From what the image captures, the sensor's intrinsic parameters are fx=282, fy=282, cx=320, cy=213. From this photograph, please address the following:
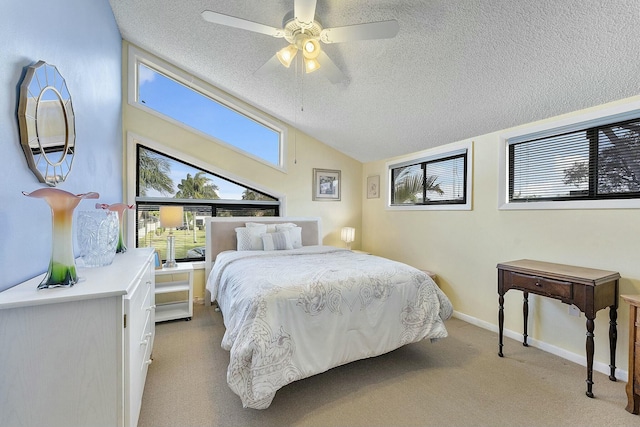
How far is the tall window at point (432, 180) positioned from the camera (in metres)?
3.48

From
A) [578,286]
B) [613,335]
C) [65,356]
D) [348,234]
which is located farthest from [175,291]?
[613,335]

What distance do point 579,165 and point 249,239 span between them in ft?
11.6

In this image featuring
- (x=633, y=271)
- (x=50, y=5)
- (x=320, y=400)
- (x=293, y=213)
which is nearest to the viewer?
(x=50, y=5)

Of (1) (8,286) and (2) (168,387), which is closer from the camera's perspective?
(1) (8,286)

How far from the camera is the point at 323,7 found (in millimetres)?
2197

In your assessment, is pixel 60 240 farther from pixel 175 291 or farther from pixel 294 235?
pixel 294 235

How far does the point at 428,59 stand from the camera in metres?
2.38

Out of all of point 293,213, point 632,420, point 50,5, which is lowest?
point 632,420

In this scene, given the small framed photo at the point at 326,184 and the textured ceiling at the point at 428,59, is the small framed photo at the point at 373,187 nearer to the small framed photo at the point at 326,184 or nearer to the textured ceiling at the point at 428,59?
the small framed photo at the point at 326,184

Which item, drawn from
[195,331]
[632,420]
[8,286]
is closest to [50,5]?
[8,286]

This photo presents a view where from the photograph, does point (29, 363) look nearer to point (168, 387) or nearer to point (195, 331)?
point (168, 387)

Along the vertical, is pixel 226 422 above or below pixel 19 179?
below

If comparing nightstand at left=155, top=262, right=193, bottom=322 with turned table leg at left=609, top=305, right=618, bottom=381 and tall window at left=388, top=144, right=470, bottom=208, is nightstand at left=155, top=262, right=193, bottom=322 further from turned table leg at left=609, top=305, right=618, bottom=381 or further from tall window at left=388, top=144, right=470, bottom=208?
turned table leg at left=609, top=305, right=618, bottom=381

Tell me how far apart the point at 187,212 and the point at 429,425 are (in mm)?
3654
